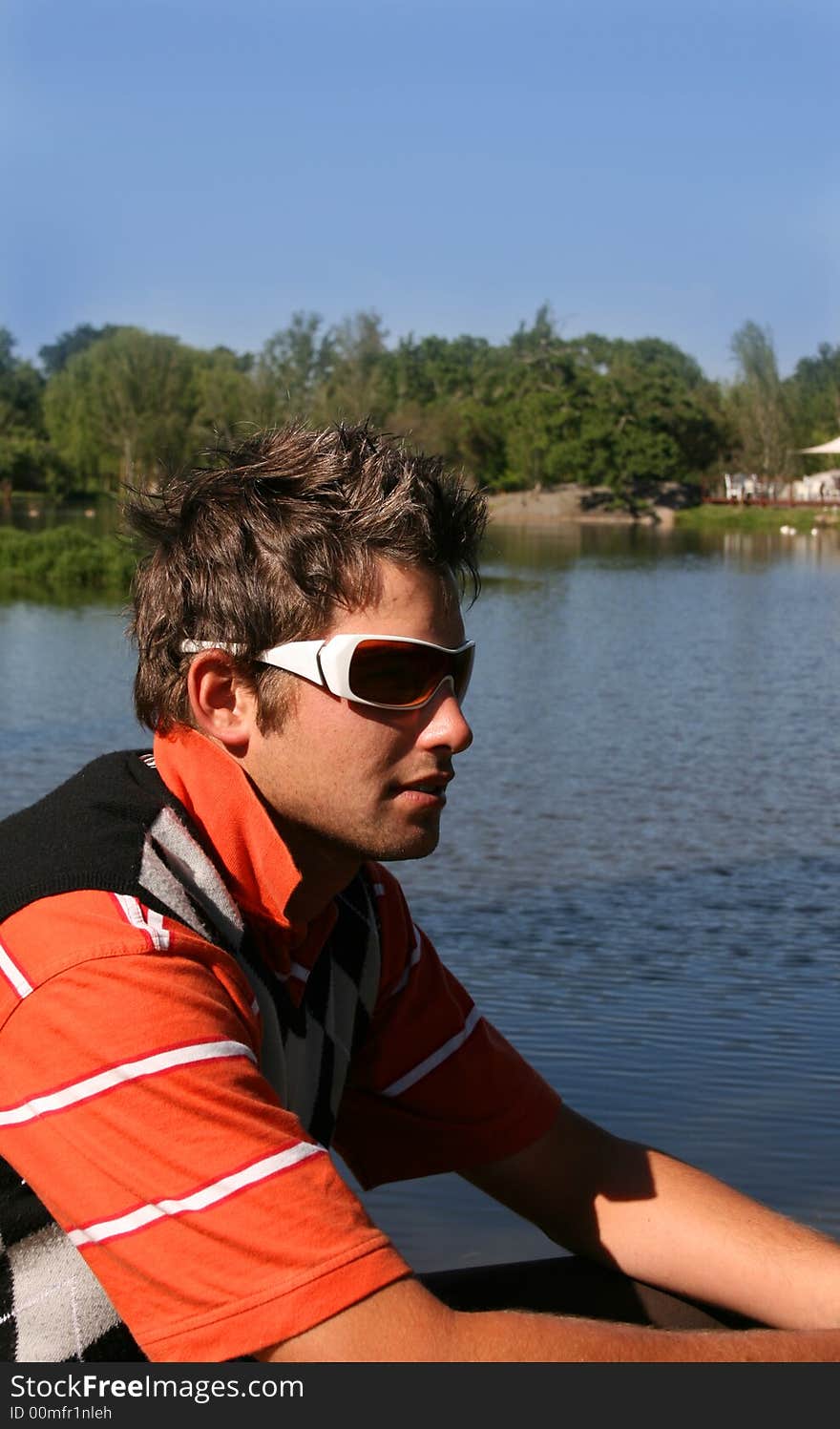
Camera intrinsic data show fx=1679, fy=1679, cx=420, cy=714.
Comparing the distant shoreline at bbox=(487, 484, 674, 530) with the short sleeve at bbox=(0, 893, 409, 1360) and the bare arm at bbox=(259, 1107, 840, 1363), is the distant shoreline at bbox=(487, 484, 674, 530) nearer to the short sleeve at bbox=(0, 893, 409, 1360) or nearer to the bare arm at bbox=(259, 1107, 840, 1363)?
the bare arm at bbox=(259, 1107, 840, 1363)

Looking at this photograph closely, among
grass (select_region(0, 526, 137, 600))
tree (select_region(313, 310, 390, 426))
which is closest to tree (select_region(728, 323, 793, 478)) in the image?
tree (select_region(313, 310, 390, 426))

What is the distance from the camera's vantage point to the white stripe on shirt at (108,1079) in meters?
1.22

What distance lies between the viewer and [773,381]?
76375 mm

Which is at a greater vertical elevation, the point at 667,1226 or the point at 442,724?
the point at 442,724

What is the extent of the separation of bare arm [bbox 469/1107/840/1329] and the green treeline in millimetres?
57695

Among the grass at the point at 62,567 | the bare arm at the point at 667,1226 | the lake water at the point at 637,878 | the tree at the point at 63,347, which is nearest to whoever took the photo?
the bare arm at the point at 667,1226

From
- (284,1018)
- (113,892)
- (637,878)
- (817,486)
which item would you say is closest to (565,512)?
(817,486)

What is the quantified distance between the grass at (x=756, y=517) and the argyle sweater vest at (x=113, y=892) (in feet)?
186

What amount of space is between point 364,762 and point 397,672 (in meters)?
0.09

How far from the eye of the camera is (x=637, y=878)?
7035 mm

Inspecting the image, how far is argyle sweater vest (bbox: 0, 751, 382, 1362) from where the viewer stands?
1.31 meters

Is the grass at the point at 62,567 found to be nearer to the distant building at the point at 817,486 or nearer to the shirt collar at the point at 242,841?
the shirt collar at the point at 242,841

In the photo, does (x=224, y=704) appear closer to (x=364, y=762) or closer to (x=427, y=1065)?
(x=364, y=762)

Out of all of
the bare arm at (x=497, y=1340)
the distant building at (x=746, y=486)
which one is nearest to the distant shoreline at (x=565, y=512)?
the distant building at (x=746, y=486)
